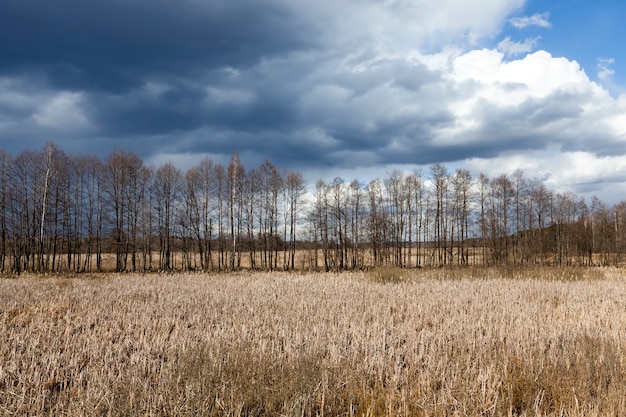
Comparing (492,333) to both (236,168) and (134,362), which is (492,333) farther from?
(236,168)

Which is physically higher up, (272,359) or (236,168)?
(236,168)

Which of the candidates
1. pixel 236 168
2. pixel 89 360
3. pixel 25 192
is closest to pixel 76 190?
pixel 25 192

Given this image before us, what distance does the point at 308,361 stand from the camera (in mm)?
4625

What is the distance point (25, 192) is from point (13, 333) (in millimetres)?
45701

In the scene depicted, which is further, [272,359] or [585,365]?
[272,359]

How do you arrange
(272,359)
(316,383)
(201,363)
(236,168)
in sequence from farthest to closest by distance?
(236,168)
(272,359)
(201,363)
(316,383)

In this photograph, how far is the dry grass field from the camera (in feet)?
12.3

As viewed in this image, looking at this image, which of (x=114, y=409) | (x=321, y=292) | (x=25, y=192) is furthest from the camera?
(x=25, y=192)

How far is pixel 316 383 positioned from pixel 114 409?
6.71ft

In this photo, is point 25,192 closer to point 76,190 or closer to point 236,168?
point 76,190

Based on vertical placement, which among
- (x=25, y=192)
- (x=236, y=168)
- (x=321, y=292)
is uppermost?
(x=236, y=168)

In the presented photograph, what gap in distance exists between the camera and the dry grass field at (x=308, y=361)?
3.75m

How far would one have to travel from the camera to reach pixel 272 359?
5.02m

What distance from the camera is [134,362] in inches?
207
